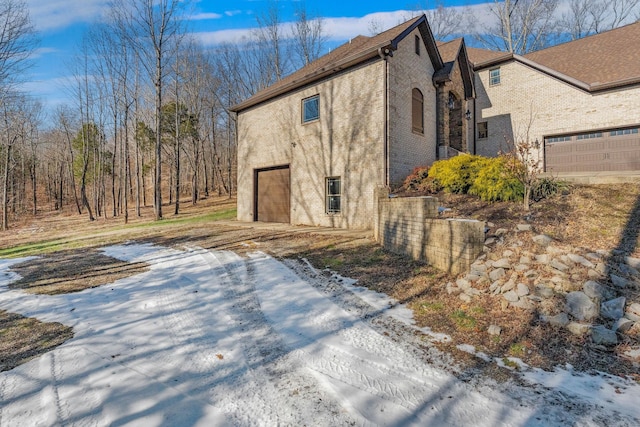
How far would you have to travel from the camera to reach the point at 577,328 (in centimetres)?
350

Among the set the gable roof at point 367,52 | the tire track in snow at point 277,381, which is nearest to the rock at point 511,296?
the tire track in snow at point 277,381

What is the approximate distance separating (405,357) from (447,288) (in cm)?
208

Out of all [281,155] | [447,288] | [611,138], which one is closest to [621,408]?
[447,288]

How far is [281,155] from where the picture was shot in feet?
45.5

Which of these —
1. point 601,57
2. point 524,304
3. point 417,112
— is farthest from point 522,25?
point 524,304

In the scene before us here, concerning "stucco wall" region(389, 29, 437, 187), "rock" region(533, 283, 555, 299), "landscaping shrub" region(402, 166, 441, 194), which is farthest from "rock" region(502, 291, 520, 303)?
"stucco wall" region(389, 29, 437, 187)

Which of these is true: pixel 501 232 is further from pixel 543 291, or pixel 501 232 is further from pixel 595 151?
pixel 595 151

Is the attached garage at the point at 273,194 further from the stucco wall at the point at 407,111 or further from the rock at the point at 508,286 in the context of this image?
the rock at the point at 508,286

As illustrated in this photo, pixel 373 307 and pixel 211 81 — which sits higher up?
pixel 211 81

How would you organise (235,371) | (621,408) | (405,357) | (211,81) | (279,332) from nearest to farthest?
(621,408) < (235,371) < (405,357) < (279,332) < (211,81)

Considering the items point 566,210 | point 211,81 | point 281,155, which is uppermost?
point 211,81

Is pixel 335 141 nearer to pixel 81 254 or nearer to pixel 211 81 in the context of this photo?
pixel 81 254

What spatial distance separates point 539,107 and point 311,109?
11.9m

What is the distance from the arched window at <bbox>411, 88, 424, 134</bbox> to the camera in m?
11.8
